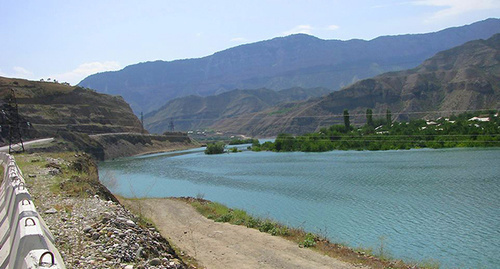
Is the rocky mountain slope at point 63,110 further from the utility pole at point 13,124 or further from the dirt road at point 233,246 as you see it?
the dirt road at point 233,246

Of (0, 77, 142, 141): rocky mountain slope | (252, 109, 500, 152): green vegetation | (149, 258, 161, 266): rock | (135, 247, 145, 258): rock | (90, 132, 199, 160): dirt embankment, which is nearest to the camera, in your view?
(135, 247, 145, 258): rock

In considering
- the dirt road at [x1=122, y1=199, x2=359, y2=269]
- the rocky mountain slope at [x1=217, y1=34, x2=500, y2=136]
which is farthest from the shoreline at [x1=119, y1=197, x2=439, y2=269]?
the rocky mountain slope at [x1=217, y1=34, x2=500, y2=136]

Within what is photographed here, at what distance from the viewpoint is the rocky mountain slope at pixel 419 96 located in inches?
4818

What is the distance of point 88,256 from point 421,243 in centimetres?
1310

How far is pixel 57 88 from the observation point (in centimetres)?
10169

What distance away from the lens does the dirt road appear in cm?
1237

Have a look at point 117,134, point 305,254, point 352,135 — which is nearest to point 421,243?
point 305,254

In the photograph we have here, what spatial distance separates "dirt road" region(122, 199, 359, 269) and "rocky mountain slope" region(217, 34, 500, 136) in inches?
4461

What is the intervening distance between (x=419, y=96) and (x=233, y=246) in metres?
143

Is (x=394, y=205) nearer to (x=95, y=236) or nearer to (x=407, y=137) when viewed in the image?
(x=95, y=236)

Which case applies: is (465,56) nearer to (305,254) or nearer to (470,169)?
(470,169)

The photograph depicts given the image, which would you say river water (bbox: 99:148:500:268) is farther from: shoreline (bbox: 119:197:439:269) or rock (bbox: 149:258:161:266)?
rock (bbox: 149:258:161:266)

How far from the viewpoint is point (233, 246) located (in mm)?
14367

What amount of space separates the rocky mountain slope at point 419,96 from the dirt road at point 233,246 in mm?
113310
